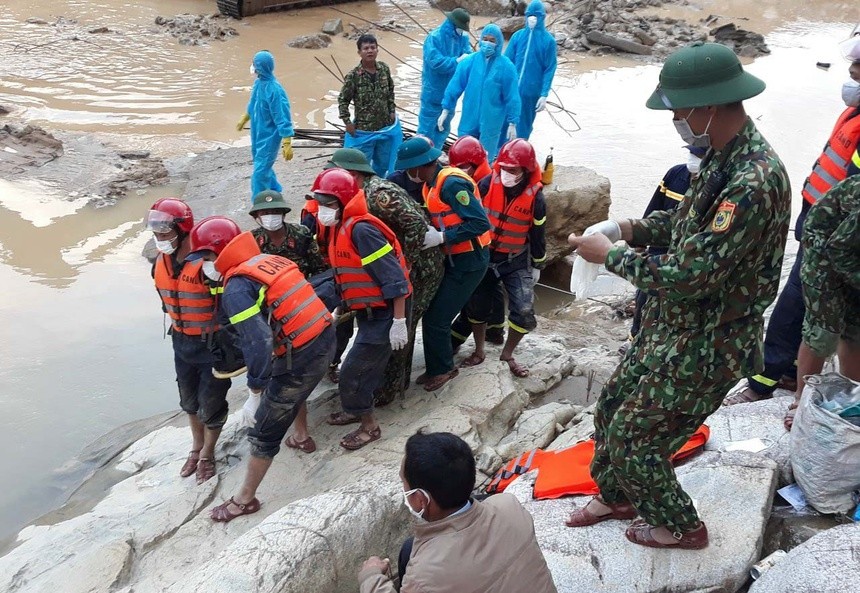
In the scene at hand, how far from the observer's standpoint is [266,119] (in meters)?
8.18

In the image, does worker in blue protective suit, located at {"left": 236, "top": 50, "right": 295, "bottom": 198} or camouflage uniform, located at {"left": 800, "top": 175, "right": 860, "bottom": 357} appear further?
worker in blue protective suit, located at {"left": 236, "top": 50, "right": 295, "bottom": 198}

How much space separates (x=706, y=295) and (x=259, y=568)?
2.06m

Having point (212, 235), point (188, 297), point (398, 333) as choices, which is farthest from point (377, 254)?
point (188, 297)

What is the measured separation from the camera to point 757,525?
312 centimetres

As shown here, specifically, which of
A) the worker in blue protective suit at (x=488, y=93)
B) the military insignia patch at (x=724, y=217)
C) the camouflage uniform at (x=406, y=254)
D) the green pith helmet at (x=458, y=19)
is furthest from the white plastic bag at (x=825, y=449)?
the green pith helmet at (x=458, y=19)

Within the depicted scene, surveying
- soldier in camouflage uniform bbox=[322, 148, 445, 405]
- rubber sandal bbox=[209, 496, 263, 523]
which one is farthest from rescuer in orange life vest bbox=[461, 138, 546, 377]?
rubber sandal bbox=[209, 496, 263, 523]

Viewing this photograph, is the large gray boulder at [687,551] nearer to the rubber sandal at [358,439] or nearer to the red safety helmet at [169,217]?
the rubber sandal at [358,439]

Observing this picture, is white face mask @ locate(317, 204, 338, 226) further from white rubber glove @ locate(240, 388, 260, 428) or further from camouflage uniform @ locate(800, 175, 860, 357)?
camouflage uniform @ locate(800, 175, 860, 357)

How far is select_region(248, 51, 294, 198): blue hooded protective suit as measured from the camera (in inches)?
315

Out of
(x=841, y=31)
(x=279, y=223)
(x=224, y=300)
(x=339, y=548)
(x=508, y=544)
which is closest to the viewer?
(x=508, y=544)

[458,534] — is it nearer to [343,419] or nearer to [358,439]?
[358,439]

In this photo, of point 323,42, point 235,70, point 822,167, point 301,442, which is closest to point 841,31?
point 323,42

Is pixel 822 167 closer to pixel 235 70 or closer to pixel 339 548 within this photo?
pixel 339 548

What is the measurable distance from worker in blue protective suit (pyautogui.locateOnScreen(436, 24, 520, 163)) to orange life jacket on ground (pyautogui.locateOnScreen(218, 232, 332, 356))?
16.8 feet
